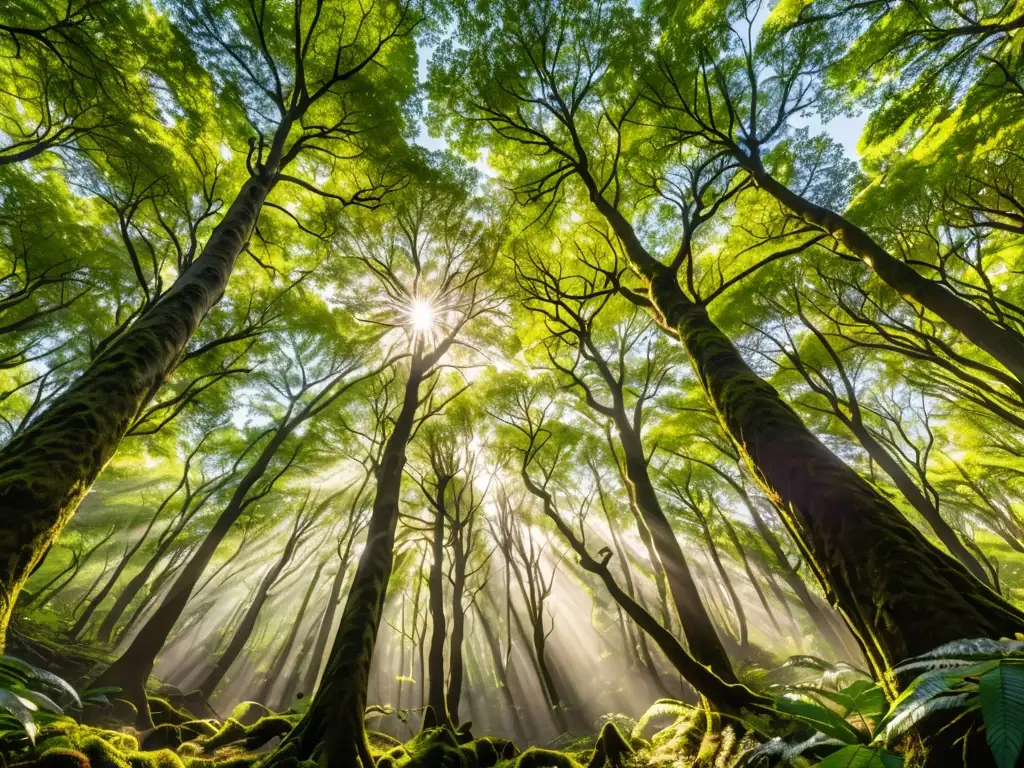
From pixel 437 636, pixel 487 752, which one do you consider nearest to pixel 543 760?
pixel 487 752

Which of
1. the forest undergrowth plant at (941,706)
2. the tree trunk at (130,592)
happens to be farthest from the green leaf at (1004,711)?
the tree trunk at (130,592)

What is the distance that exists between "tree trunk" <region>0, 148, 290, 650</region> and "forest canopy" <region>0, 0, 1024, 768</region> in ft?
0.06

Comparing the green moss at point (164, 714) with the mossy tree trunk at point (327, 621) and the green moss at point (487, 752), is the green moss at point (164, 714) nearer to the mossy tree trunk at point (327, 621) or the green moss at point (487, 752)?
the green moss at point (487, 752)

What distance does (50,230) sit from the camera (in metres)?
8.91

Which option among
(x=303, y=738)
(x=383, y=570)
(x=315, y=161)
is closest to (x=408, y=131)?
(x=315, y=161)

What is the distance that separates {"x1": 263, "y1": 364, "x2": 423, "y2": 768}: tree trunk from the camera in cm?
286

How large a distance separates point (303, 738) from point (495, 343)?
8.61 meters

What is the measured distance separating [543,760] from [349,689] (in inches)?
75.2

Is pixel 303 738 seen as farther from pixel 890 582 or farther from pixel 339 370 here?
pixel 339 370

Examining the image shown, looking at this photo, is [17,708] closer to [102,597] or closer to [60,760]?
[60,760]

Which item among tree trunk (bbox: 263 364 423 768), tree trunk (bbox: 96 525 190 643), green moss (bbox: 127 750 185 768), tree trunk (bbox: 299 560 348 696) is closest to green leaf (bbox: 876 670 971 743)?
tree trunk (bbox: 263 364 423 768)

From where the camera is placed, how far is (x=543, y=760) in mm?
3559

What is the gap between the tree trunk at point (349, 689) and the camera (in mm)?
2855

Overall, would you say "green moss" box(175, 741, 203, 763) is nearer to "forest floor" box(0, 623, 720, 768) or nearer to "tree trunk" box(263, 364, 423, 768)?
"forest floor" box(0, 623, 720, 768)
